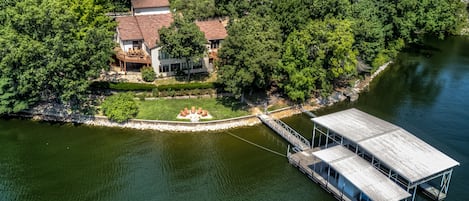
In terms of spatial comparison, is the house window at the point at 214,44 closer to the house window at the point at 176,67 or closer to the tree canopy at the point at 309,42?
the house window at the point at 176,67

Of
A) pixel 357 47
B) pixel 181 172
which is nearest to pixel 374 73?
pixel 357 47

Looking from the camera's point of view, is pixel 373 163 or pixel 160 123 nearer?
pixel 373 163

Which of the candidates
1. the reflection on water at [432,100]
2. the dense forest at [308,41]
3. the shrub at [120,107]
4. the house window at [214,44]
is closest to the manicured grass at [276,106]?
the dense forest at [308,41]

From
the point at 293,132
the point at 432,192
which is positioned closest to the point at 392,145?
the point at 432,192

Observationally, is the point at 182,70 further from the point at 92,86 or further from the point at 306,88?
the point at 306,88

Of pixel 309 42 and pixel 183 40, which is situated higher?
pixel 309 42

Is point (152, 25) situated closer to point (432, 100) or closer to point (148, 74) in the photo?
point (148, 74)
